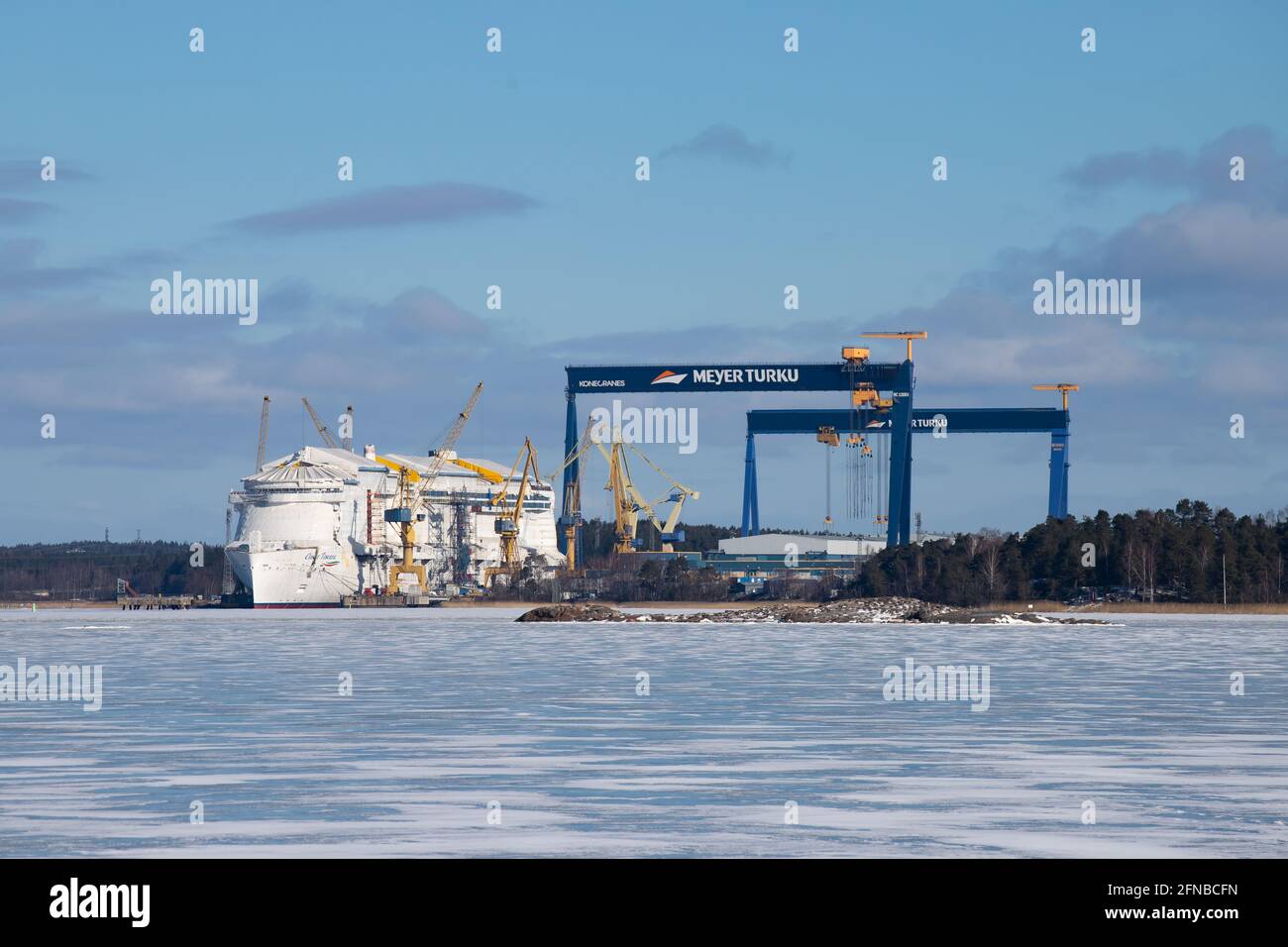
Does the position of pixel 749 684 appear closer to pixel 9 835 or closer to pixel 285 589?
pixel 9 835

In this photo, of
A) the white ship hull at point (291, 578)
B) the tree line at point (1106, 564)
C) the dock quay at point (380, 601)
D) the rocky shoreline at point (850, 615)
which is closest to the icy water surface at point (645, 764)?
the rocky shoreline at point (850, 615)

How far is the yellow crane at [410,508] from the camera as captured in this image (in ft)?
481

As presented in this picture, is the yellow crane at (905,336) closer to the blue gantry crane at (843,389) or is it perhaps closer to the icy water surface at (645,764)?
the blue gantry crane at (843,389)

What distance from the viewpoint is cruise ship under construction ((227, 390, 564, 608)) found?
143625 mm

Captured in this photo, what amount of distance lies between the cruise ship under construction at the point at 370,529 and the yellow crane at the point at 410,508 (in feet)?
0.40

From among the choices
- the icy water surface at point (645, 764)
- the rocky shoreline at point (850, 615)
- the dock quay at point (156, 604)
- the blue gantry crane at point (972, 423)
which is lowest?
the dock quay at point (156, 604)

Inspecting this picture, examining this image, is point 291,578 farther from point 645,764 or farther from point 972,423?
point 645,764

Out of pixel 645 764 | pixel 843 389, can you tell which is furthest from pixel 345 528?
pixel 645 764

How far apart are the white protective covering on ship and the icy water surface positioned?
352 feet

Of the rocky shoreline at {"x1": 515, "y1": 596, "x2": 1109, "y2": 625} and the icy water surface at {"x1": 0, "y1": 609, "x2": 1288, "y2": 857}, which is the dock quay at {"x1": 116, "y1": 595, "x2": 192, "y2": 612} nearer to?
the rocky shoreline at {"x1": 515, "y1": 596, "x2": 1109, "y2": 625}

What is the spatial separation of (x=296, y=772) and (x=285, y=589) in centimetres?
12825
